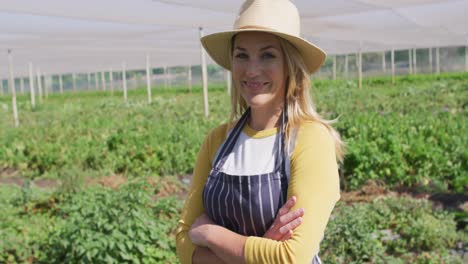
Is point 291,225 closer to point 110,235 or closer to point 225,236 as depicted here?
point 225,236

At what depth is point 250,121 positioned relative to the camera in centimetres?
180

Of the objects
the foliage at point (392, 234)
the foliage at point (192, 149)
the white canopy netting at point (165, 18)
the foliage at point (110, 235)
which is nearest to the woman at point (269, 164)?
the foliage at point (110, 235)

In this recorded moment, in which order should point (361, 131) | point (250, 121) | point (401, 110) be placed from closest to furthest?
point (250, 121), point (361, 131), point (401, 110)

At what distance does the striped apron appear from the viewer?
1.59m

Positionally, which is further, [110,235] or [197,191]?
[110,235]

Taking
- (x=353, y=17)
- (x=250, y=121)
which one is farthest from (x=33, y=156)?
(x=250, y=121)

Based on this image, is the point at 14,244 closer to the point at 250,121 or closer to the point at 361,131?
the point at 250,121

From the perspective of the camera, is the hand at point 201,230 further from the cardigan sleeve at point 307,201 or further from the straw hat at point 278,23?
the straw hat at point 278,23

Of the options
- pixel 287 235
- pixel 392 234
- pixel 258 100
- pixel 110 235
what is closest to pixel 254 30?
pixel 258 100

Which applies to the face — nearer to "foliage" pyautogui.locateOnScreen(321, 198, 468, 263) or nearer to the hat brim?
the hat brim

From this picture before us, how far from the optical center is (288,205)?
1.52 meters

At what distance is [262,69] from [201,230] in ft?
1.63

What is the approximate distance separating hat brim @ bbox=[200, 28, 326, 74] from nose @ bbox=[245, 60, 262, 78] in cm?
9

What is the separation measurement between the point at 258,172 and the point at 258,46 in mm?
364
